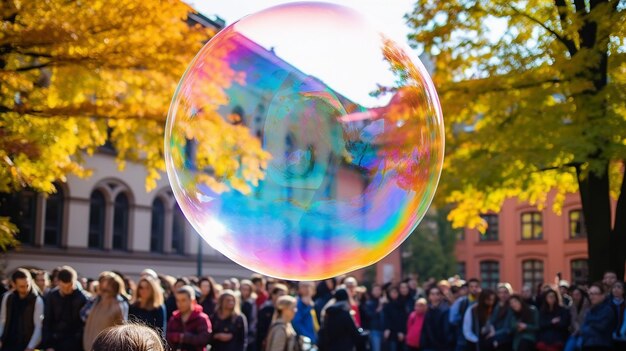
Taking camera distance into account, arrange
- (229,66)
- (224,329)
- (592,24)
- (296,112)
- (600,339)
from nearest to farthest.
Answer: (296,112) < (229,66) < (224,329) < (600,339) < (592,24)

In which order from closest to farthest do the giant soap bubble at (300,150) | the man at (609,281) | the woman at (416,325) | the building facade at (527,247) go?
the giant soap bubble at (300,150)
the man at (609,281)
the woman at (416,325)
the building facade at (527,247)

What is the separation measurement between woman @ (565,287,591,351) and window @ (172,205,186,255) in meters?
22.9

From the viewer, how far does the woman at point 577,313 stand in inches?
518

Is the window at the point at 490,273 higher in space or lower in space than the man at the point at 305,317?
higher

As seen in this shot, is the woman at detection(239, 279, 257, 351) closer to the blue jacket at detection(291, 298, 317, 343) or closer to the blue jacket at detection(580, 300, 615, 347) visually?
the blue jacket at detection(291, 298, 317, 343)

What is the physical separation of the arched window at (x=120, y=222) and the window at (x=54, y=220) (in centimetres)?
271

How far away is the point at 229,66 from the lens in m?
4.71

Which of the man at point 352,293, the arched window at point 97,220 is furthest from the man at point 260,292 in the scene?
the arched window at point 97,220

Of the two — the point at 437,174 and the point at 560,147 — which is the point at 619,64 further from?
the point at 437,174

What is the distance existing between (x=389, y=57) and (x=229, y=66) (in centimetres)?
95

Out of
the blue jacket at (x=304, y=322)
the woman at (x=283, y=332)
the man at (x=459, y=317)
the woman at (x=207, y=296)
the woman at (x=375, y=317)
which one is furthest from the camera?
the woman at (x=375, y=317)

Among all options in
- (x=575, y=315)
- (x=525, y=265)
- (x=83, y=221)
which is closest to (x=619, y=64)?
(x=575, y=315)

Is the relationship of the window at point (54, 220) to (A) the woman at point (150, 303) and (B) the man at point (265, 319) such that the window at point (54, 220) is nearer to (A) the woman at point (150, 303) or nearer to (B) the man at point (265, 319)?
(B) the man at point (265, 319)

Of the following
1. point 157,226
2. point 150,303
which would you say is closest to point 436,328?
point 150,303
